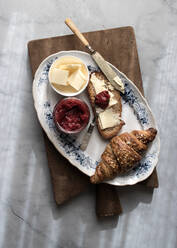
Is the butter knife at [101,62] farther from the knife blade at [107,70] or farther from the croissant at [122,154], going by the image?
the croissant at [122,154]

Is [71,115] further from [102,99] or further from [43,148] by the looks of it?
[43,148]

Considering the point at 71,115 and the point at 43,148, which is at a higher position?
the point at 71,115

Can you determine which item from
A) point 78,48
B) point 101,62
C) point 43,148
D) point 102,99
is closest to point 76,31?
point 78,48

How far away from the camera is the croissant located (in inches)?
78.5

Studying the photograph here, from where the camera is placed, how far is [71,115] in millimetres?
1979

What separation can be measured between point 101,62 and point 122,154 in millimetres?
583

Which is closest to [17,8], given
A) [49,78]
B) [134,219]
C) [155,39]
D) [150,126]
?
[49,78]

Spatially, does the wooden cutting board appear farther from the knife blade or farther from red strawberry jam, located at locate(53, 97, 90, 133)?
red strawberry jam, located at locate(53, 97, 90, 133)

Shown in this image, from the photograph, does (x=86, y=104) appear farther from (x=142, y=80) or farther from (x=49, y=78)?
(x=142, y=80)

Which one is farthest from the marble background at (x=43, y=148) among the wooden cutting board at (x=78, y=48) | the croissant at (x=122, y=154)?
the croissant at (x=122, y=154)

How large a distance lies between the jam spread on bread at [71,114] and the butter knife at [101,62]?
26cm

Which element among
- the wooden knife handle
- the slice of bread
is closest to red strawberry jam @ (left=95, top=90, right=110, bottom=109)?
the slice of bread

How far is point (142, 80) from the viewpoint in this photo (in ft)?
7.38

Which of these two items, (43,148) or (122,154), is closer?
(122,154)
